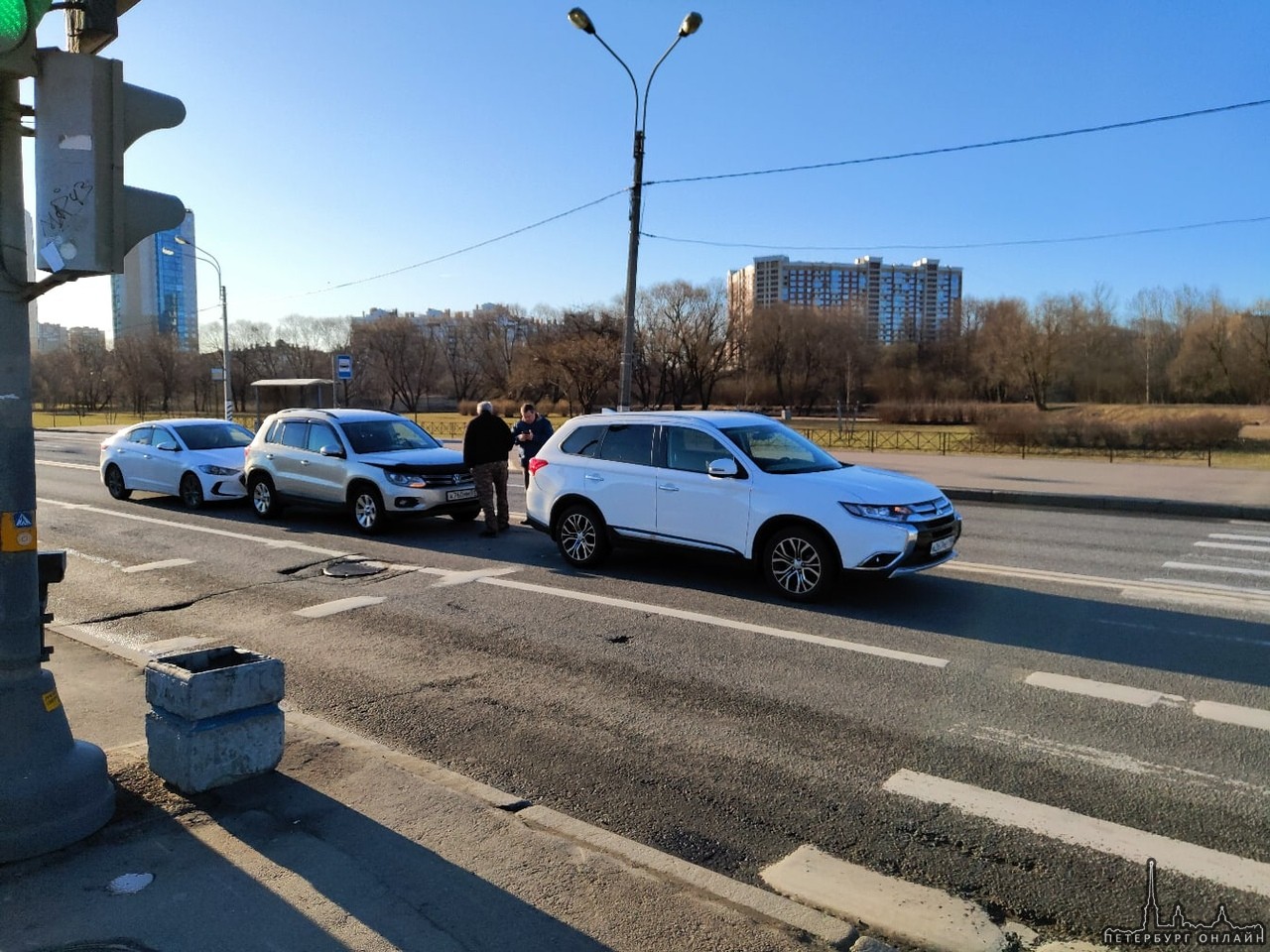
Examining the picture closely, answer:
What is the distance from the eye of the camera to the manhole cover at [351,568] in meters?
9.76

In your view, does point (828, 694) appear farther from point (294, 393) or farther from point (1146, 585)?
point (294, 393)

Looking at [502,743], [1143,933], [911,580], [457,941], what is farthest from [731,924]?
[911,580]

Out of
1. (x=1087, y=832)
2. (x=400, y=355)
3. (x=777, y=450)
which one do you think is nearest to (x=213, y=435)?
(x=777, y=450)

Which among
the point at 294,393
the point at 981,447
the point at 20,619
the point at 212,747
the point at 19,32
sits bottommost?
the point at 212,747

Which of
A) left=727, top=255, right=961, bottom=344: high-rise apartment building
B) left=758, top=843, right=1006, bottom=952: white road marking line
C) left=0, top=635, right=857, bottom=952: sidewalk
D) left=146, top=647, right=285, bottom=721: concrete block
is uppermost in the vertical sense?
left=727, top=255, right=961, bottom=344: high-rise apartment building

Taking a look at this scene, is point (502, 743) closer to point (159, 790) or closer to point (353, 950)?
point (159, 790)

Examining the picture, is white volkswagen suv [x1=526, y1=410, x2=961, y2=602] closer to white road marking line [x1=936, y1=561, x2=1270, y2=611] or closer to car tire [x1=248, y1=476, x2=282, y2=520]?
white road marking line [x1=936, y1=561, x2=1270, y2=611]

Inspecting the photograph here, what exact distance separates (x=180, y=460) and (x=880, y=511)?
12.7 meters

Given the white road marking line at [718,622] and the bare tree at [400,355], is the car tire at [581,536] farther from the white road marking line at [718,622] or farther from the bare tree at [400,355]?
the bare tree at [400,355]

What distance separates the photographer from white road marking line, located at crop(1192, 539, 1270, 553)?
11.8 m

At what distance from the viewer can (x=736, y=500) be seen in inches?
340

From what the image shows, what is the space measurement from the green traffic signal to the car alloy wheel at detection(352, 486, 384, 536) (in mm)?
9341

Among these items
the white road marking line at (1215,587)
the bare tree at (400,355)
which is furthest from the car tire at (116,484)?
the bare tree at (400,355)

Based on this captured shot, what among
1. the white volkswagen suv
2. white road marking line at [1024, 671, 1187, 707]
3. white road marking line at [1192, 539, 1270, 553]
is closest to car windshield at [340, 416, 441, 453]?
the white volkswagen suv
